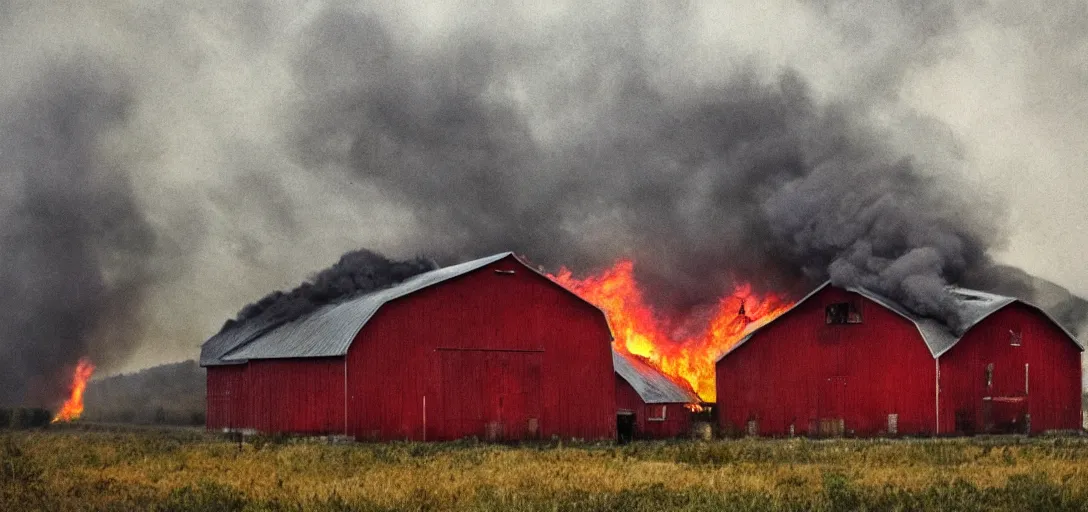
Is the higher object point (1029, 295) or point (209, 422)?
point (1029, 295)

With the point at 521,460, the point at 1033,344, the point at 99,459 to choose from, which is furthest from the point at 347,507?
the point at 1033,344

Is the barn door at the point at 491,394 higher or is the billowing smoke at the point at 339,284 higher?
the billowing smoke at the point at 339,284

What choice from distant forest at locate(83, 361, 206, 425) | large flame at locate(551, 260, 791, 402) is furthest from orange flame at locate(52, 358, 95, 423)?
large flame at locate(551, 260, 791, 402)

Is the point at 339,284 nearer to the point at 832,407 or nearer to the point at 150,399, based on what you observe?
the point at 832,407

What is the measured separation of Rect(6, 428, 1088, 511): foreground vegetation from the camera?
2303cm

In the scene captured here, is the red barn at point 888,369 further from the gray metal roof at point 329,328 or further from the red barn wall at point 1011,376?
the gray metal roof at point 329,328

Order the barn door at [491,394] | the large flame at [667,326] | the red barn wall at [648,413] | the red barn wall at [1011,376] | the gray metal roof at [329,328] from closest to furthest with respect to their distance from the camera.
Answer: the gray metal roof at [329,328]
the barn door at [491,394]
the red barn wall at [1011,376]
the red barn wall at [648,413]
the large flame at [667,326]

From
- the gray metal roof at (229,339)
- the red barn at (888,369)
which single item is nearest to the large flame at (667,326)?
the red barn at (888,369)

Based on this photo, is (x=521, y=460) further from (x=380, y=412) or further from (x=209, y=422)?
(x=209, y=422)

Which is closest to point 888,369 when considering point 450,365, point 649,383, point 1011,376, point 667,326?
point 1011,376

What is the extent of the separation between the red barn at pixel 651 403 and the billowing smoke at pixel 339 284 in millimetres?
10713

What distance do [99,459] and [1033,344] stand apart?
40.2 meters

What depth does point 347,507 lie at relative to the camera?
22.3 meters

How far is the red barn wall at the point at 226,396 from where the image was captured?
5384cm
